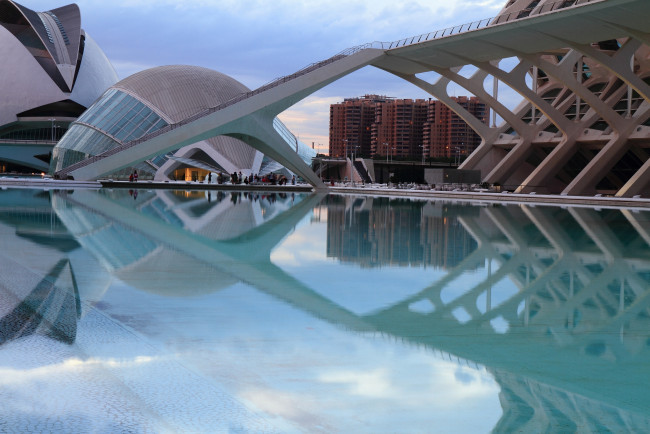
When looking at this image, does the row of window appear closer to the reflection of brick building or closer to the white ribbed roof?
the white ribbed roof

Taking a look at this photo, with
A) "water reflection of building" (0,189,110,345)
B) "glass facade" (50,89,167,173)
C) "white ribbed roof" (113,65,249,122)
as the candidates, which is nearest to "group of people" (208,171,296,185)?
"white ribbed roof" (113,65,249,122)

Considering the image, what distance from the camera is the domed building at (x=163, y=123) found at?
43.9 metres

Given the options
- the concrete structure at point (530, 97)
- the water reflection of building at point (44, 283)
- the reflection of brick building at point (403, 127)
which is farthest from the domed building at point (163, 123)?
the reflection of brick building at point (403, 127)

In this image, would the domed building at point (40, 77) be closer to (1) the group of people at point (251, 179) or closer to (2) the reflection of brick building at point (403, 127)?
(1) the group of people at point (251, 179)

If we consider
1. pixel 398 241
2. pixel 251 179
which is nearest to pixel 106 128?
pixel 251 179

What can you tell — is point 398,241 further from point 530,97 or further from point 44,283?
point 530,97

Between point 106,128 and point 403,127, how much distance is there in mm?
78017

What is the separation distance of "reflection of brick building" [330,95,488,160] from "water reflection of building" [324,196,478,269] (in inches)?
3618

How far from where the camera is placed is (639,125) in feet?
110

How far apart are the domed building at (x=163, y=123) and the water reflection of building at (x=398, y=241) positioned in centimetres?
2952

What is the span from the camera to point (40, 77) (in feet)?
208

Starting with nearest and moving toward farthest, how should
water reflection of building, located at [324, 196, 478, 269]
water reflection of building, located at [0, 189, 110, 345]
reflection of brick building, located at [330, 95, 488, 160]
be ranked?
1. water reflection of building, located at [0, 189, 110, 345]
2. water reflection of building, located at [324, 196, 478, 269]
3. reflection of brick building, located at [330, 95, 488, 160]

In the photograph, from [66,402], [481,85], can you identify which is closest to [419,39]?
[481,85]

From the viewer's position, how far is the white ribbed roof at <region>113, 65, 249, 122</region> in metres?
47.4
